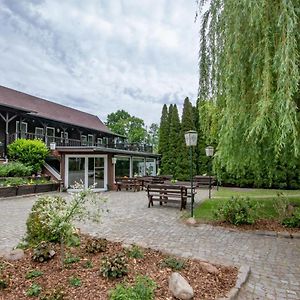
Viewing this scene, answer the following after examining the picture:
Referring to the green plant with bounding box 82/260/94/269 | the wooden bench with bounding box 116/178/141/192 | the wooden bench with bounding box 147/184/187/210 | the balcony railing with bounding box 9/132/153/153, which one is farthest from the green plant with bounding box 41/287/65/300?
the balcony railing with bounding box 9/132/153/153

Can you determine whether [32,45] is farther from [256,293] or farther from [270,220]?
[256,293]

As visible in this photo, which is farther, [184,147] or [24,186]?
[184,147]

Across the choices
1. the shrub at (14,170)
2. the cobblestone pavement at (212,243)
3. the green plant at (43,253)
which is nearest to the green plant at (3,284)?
the green plant at (43,253)

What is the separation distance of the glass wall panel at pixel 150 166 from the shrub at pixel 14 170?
11.8m

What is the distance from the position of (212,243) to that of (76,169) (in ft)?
44.4

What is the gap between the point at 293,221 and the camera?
23.4ft

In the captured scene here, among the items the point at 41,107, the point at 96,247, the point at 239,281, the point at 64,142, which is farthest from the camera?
the point at 41,107

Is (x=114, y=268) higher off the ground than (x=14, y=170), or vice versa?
(x=14, y=170)

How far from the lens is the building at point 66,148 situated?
17875mm

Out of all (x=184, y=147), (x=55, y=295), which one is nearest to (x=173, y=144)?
(x=184, y=147)

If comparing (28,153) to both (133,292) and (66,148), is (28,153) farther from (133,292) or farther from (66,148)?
(133,292)

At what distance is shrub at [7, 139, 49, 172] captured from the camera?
17.6 m

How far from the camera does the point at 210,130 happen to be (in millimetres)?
7277

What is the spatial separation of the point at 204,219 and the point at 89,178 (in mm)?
11220
